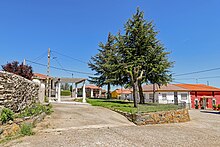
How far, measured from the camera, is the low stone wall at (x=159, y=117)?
11.3 m

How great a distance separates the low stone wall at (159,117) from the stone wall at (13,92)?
685cm

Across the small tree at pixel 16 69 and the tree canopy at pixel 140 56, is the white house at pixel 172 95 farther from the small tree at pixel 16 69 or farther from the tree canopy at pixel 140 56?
the small tree at pixel 16 69

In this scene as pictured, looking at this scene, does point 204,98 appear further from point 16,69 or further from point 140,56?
point 16,69

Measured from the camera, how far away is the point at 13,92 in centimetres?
791

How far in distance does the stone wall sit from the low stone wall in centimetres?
685

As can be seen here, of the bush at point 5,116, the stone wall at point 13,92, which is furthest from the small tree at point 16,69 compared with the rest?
the bush at point 5,116

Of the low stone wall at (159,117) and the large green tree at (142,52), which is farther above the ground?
the large green tree at (142,52)

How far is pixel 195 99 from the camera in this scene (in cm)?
3198

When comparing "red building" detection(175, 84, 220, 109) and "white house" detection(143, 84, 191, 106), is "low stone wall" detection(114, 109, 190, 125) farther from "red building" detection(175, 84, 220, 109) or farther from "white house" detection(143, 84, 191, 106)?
"red building" detection(175, 84, 220, 109)

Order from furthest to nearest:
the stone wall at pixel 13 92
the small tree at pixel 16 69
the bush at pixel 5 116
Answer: the small tree at pixel 16 69
the stone wall at pixel 13 92
the bush at pixel 5 116

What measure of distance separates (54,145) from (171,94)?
30.7 m

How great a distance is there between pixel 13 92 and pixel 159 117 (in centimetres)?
961

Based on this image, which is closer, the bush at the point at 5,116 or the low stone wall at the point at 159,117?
the bush at the point at 5,116

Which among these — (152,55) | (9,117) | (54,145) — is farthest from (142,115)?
(152,55)
